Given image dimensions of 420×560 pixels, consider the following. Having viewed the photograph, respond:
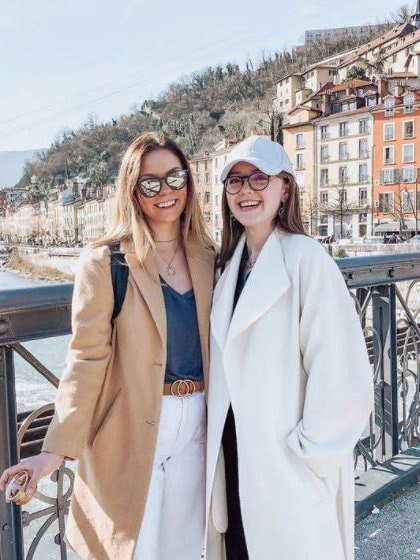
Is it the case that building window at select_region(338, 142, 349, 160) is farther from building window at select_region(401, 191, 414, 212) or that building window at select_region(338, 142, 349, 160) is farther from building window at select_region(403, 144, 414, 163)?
building window at select_region(401, 191, 414, 212)

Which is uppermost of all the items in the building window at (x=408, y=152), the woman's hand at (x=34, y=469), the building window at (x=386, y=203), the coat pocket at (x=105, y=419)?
the building window at (x=408, y=152)

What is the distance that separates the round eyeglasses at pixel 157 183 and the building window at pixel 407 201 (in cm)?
5328

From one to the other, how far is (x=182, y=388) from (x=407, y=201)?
178 feet

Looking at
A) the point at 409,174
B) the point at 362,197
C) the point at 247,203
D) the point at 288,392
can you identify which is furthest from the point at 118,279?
the point at 362,197

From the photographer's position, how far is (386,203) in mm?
54062

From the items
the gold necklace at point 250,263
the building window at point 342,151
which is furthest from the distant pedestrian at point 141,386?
the building window at point 342,151

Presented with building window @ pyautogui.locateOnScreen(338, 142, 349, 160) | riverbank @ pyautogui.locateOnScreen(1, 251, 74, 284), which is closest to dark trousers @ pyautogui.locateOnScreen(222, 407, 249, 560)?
riverbank @ pyautogui.locateOnScreen(1, 251, 74, 284)

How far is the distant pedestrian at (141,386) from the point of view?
1447 millimetres

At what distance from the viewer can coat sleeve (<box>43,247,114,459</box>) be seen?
1433 millimetres

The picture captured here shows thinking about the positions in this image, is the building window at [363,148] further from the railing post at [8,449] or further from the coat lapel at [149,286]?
the railing post at [8,449]

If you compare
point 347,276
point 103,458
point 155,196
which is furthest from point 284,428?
point 347,276

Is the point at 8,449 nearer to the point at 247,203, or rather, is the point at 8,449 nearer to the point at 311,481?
the point at 311,481

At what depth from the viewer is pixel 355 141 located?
57.3 meters

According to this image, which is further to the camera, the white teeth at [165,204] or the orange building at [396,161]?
the orange building at [396,161]
